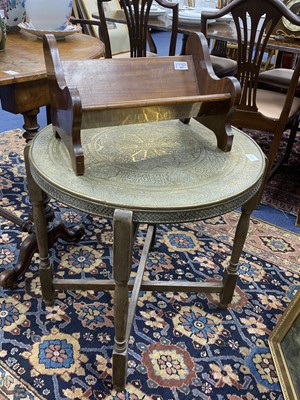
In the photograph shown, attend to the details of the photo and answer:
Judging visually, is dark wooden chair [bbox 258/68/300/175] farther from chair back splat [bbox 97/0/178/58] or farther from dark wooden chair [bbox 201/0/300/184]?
chair back splat [bbox 97/0/178/58]

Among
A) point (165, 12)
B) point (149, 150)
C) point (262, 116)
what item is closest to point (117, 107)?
point (149, 150)

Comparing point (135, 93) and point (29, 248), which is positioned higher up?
point (135, 93)

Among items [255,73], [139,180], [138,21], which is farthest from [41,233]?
[138,21]

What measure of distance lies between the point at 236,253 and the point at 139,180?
22.6 inches

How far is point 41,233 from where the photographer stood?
125cm

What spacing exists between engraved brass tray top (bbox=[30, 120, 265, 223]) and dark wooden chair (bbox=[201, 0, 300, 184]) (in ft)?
2.34

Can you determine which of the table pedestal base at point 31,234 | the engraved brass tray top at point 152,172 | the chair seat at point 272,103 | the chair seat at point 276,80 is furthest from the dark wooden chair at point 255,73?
the table pedestal base at point 31,234

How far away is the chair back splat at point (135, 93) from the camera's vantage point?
0.93 metres

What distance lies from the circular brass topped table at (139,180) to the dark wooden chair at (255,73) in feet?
2.27

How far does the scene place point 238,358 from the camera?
131cm

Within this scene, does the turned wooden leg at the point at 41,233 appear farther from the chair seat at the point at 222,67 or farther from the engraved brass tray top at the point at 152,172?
the chair seat at the point at 222,67

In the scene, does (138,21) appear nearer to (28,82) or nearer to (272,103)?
(272,103)

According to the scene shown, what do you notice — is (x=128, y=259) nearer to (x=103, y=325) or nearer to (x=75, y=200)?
(x=75, y=200)

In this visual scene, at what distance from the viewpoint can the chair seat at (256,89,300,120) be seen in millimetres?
2070
